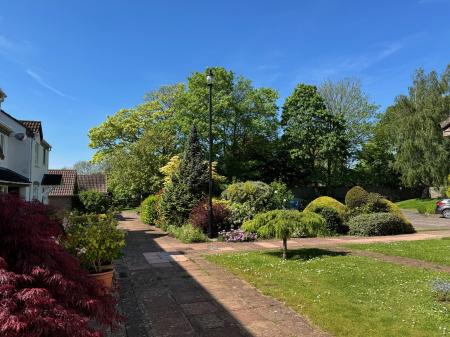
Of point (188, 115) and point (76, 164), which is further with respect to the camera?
point (76, 164)

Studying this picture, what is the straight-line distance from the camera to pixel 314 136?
37.2 metres

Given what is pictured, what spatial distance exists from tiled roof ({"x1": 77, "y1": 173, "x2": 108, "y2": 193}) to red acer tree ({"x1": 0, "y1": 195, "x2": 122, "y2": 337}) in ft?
140

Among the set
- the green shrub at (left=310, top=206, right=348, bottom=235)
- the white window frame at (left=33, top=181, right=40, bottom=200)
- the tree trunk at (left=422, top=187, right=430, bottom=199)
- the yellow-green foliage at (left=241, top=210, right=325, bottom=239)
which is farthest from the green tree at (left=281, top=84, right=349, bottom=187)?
the yellow-green foliage at (left=241, top=210, right=325, bottom=239)

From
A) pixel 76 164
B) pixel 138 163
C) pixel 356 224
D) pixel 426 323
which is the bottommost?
pixel 426 323

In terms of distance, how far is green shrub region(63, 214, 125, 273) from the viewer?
6719mm

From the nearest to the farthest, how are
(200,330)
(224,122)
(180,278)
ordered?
(200,330) → (180,278) → (224,122)

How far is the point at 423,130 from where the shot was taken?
3606cm

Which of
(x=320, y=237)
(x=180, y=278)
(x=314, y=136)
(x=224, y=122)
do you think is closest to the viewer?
(x=180, y=278)

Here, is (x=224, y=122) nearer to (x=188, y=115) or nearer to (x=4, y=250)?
(x=188, y=115)

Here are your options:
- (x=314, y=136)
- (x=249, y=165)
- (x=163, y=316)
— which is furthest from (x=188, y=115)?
(x=163, y=316)

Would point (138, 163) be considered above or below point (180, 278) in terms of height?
above

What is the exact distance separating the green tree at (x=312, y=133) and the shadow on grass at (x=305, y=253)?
1004 inches

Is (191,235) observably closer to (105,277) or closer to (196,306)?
(105,277)

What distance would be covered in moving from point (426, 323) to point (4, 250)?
536cm
